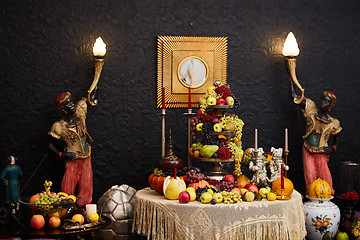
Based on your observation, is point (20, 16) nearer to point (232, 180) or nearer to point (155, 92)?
point (155, 92)

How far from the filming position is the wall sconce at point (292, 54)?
19.4ft

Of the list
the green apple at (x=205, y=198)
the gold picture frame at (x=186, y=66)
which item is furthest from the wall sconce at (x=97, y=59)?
the green apple at (x=205, y=198)

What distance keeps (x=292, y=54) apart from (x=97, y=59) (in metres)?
2.33

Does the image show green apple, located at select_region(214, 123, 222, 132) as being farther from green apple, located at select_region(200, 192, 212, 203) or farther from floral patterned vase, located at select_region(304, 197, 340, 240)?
floral patterned vase, located at select_region(304, 197, 340, 240)

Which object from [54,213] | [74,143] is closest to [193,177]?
[54,213]

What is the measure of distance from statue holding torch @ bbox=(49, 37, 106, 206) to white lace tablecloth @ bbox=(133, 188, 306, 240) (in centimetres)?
120

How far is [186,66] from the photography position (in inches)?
239

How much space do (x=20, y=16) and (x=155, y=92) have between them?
1.80m

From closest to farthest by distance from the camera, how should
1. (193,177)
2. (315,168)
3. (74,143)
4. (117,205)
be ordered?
(193,177)
(117,205)
(74,143)
(315,168)

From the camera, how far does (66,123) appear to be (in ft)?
17.6

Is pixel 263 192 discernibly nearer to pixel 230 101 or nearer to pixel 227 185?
pixel 227 185

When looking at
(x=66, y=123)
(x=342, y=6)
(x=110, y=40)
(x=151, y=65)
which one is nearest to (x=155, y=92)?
(x=151, y=65)

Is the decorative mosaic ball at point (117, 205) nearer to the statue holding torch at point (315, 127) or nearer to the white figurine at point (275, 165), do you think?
the white figurine at point (275, 165)

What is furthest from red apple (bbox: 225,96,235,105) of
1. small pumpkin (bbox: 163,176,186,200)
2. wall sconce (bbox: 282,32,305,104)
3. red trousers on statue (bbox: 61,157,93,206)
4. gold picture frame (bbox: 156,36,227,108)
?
red trousers on statue (bbox: 61,157,93,206)
